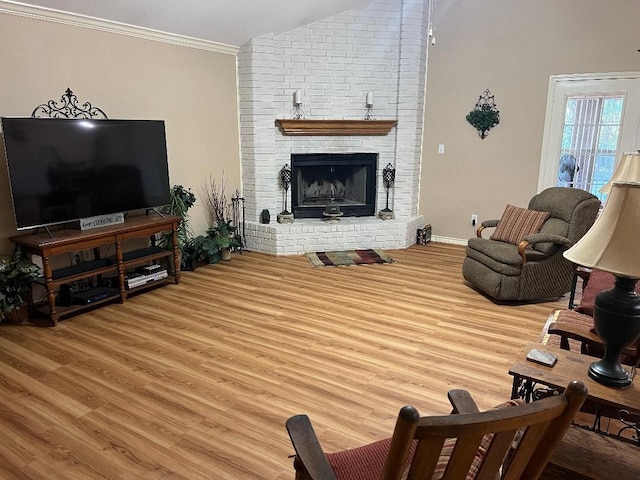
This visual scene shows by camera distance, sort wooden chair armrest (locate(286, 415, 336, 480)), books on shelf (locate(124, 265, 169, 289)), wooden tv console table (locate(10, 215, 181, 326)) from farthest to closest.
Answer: books on shelf (locate(124, 265, 169, 289)) → wooden tv console table (locate(10, 215, 181, 326)) → wooden chair armrest (locate(286, 415, 336, 480))

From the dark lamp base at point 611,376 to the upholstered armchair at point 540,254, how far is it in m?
2.26

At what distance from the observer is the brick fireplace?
559cm

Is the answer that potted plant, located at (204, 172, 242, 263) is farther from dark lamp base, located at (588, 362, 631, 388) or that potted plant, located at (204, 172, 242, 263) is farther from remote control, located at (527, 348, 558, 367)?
dark lamp base, located at (588, 362, 631, 388)

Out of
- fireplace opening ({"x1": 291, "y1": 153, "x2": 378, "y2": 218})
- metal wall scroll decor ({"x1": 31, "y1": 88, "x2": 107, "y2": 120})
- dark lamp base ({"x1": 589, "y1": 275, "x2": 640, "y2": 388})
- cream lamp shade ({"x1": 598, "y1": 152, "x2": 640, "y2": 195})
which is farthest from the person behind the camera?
fireplace opening ({"x1": 291, "y1": 153, "x2": 378, "y2": 218})

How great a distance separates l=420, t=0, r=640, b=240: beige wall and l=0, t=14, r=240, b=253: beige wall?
2634 millimetres

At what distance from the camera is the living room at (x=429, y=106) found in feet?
11.8

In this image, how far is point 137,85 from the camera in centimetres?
448

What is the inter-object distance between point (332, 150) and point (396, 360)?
3.50 metres

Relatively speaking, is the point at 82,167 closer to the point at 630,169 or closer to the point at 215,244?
the point at 215,244

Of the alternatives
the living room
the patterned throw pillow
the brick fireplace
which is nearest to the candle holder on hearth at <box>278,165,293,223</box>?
the brick fireplace

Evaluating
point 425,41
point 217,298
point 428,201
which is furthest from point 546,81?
point 217,298

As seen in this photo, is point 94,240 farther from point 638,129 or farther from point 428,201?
point 638,129

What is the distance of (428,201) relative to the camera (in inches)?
247

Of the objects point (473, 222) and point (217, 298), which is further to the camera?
point (473, 222)
